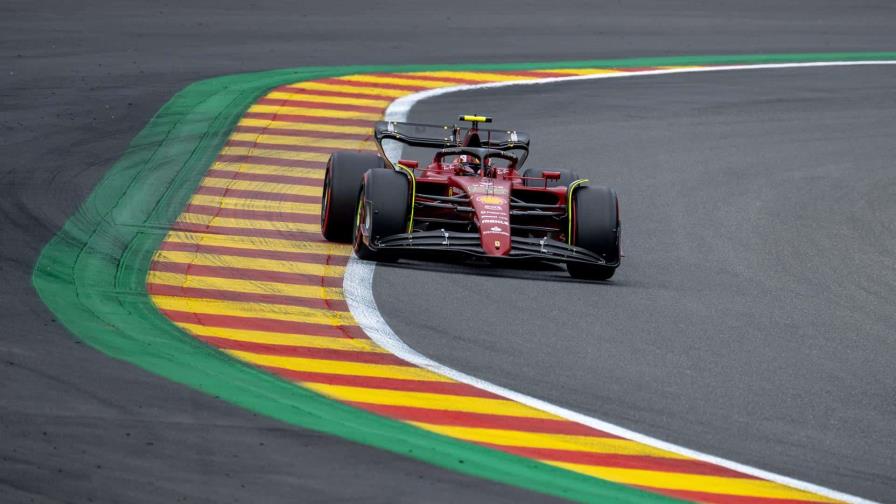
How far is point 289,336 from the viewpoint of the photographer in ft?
42.3

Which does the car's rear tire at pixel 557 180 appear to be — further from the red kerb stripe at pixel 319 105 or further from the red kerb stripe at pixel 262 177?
the red kerb stripe at pixel 319 105

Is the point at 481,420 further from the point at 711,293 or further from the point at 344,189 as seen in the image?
the point at 344,189

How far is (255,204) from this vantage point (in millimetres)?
18062

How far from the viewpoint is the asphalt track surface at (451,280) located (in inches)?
378

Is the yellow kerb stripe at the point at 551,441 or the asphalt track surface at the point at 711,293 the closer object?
the yellow kerb stripe at the point at 551,441

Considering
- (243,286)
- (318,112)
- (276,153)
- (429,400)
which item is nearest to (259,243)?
(243,286)

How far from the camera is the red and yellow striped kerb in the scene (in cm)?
1038

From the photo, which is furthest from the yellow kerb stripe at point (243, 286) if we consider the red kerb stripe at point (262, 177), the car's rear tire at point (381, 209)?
the red kerb stripe at point (262, 177)

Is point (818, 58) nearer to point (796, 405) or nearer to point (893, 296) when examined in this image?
point (893, 296)

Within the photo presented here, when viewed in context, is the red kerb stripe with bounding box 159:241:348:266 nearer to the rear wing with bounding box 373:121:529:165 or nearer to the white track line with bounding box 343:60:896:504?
the white track line with bounding box 343:60:896:504

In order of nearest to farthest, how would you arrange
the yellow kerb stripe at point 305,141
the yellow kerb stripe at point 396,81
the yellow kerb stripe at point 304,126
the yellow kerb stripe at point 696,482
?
the yellow kerb stripe at point 696,482, the yellow kerb stripe at point 305,141, the yellow kerb stripe at point 304,126, the yellow kerb stripe at point 396,81

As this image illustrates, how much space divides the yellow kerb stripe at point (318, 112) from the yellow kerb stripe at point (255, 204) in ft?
16.0

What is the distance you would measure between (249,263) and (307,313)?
186cm

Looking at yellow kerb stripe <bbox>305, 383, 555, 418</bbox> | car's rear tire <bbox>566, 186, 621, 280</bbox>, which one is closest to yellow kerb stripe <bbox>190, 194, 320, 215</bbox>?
car's rear tire <bbox>566, 186, 621, 280</bbox>
